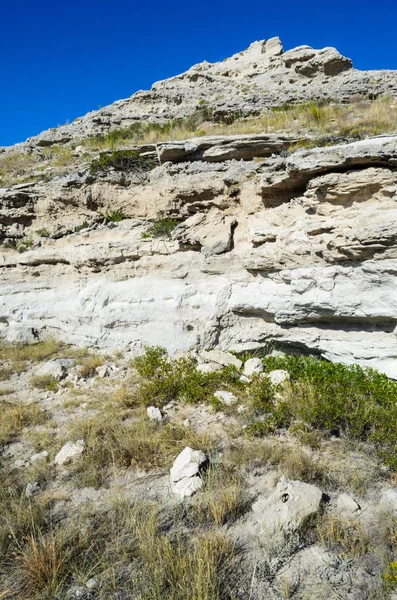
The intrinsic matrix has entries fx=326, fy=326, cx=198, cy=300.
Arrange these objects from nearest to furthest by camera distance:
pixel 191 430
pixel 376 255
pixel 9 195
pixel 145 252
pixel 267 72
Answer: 1. pixel 191 430
2. pixel 376 255
3. pixel 145 252
4. pixel 9 195
5. pixel 267 72

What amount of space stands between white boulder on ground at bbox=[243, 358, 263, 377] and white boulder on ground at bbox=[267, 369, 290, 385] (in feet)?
1.06

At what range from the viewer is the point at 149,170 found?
31.8 feet

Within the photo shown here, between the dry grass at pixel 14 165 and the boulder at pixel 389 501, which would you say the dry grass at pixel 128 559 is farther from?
the dry grass at pixel 14 165

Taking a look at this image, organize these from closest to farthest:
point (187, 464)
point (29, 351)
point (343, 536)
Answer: point (343, 536), point (187, 464), point (29, 351)

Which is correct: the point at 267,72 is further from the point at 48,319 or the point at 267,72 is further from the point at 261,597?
the point at 261,597

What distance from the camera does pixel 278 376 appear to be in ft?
20.0

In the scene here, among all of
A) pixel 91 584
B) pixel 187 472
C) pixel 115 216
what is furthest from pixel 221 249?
pixel 91 584

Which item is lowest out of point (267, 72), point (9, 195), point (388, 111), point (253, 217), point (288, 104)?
point (253, 217)

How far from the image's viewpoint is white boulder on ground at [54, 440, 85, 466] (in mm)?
4453

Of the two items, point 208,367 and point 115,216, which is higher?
point 115,216

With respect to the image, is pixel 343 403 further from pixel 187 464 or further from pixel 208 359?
pixel 208 359

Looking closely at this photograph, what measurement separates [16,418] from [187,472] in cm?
334

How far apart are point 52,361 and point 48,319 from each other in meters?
1.92

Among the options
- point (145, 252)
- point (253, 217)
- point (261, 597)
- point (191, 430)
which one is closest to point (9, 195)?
point (145, 252)
